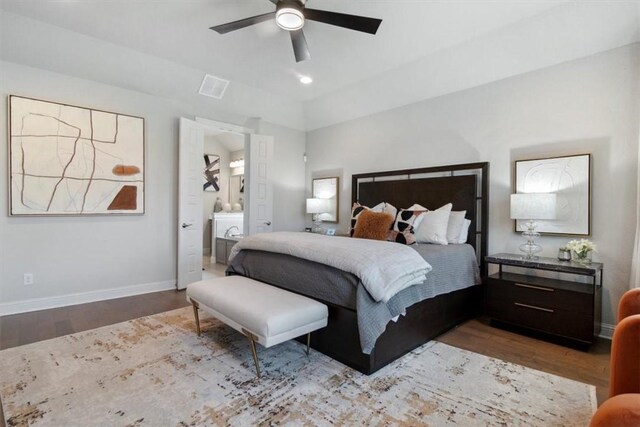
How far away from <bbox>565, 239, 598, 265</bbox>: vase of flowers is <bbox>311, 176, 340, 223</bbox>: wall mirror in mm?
3416

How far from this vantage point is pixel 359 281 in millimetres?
2205

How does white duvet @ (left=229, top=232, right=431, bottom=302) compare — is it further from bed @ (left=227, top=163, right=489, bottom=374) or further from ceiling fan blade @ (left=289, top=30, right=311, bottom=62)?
ceiling fan blade @ (left=289, top=30, right=311, bottom=62)

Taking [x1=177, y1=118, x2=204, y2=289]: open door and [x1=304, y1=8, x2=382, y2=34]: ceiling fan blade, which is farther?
[x1=177, y1=118, x2=204, y2=289]: open door

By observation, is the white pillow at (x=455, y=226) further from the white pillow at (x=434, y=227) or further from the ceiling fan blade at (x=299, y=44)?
the ceiling fan blade at (x=299, y=44)

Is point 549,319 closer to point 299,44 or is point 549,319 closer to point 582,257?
point 582,257

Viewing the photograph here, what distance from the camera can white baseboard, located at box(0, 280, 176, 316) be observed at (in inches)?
134

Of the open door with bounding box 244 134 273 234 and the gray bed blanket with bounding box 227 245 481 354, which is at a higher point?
the open door with bounding box 244 134 273 234

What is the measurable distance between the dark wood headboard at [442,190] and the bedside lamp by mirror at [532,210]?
51cm

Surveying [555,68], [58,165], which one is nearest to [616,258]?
[555,68]

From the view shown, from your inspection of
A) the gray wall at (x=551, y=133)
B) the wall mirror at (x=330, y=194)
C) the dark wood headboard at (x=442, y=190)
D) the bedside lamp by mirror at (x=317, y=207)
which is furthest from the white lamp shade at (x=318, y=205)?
the gray wall at (x=551, y=133)

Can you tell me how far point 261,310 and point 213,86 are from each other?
146 inches

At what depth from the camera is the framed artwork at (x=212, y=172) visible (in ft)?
25.0

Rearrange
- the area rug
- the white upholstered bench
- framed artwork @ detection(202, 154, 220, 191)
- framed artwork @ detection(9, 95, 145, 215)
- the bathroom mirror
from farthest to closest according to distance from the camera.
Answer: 1. the bathroom mirror
2. framed artwork @ detection(202, 154, 220, 191)
3. framed artwork @ detection(9, 95, 145, 215)
4. the white upholstered bench
5. the area rug

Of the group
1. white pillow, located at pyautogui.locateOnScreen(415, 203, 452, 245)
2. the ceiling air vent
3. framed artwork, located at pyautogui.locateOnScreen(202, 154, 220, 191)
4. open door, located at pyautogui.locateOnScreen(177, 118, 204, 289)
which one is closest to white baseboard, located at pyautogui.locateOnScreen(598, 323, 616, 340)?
white pillow, located at pyautogui.locateOnScreen(415, 203, 452, 245)
